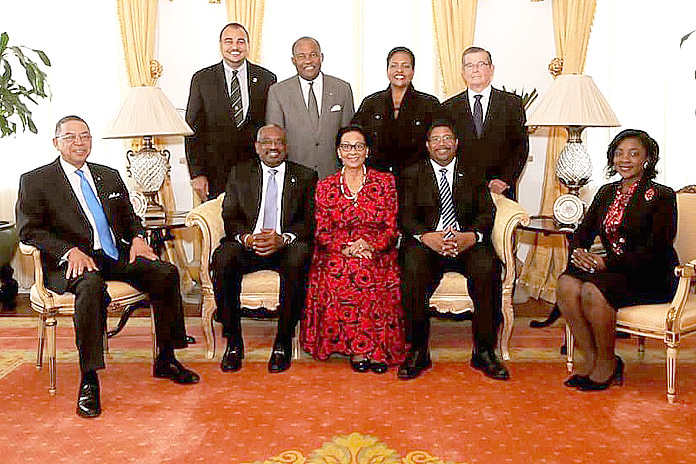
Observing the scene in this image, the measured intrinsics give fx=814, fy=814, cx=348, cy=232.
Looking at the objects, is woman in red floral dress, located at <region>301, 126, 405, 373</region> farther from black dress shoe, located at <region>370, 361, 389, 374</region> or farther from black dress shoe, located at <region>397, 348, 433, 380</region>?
black dress shoe, located at <region>397, 348, 433, 380</region>

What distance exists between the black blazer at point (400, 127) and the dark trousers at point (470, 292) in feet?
2.68

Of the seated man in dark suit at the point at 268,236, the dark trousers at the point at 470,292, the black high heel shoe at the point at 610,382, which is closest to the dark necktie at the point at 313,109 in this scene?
the seated man in dark suit at the point at 268,236

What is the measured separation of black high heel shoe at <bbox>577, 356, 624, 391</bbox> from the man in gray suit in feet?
7.06

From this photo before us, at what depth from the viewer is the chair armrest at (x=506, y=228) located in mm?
4891

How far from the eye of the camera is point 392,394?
4344 millimetres

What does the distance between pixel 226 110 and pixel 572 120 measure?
2.32 m

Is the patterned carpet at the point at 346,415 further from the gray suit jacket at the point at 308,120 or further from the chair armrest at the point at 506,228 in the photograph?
the gray suit jacket at the point at 308,120

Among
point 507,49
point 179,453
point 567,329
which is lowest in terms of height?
point 179,453

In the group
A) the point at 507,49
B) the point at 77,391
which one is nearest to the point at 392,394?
the point at 77,391

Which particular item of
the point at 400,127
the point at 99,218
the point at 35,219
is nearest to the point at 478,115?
the point at 400,127

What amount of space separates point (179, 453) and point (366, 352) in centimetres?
152

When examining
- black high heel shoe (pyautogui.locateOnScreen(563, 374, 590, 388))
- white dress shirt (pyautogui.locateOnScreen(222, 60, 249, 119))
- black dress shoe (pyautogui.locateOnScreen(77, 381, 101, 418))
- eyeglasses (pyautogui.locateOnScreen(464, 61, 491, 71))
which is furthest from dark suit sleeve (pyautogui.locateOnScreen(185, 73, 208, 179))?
black high heel shoe (pyautogui.locateOnScreen(563, 374, 590, 388))

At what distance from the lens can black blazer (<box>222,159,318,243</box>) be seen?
507 centimetres

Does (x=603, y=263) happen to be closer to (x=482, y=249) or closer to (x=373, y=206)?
(x=482, y=249)
